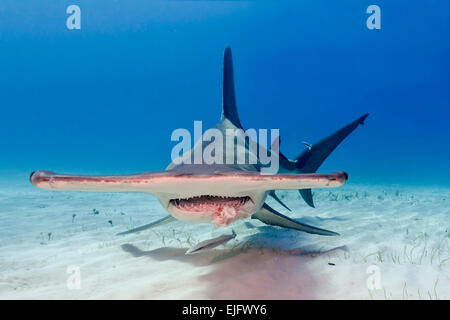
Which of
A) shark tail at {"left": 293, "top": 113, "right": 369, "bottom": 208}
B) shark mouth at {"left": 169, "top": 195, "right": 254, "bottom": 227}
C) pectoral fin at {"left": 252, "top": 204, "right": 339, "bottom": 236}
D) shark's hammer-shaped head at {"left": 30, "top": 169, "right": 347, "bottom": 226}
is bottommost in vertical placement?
pectoral fin at {"left": 252, "top": 204, "right": 339, "bottom": 236}

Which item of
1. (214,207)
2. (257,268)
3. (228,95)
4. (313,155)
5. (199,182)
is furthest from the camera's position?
(313,155)

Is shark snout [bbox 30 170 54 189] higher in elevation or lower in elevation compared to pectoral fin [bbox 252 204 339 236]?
higher

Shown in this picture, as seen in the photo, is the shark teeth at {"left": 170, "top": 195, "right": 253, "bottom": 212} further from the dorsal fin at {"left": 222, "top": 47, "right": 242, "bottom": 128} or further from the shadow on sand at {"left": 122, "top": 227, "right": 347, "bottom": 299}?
the dorsal fin at {"left": 222, "top": 47, "right": 242, "bottom": 128}

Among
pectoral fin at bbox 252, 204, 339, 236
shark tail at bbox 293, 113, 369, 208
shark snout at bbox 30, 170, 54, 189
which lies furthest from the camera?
shark tail at bbox 293, 113, 369, 208

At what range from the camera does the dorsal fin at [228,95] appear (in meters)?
4.76

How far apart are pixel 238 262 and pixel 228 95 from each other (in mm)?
3106

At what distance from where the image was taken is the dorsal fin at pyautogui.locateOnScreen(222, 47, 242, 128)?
4755mm

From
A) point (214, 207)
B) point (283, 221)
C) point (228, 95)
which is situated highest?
point (228, 95)

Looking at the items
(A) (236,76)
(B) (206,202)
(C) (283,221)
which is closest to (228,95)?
(C) (283,221)

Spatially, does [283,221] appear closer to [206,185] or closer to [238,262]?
[238,262]

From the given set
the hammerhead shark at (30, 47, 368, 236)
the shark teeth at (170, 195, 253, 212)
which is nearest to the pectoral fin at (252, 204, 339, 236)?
the hammerhead shark at (30, 47, 368, 236)

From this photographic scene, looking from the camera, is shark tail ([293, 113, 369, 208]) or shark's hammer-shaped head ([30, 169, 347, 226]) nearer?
shark's hammer-shaped head ([30, 169, 347, 226])

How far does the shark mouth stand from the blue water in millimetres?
44712

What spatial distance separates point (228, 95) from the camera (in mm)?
4930
